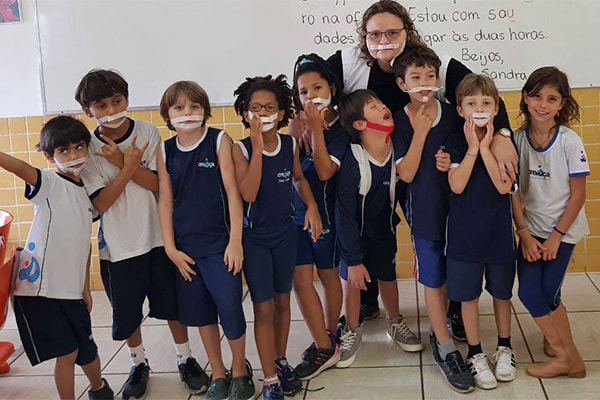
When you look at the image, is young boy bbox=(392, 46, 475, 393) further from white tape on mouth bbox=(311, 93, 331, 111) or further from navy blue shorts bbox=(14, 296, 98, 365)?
navy blue shorts bbox=(14, 296, 98, 365)

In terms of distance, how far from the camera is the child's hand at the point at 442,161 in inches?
87.4

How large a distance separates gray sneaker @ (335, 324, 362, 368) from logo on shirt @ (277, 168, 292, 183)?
0.69 meters

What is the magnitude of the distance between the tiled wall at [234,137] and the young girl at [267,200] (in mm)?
1149

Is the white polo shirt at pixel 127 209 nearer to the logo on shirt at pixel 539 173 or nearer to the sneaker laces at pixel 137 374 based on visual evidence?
the sneaker laces at pixel 137 374

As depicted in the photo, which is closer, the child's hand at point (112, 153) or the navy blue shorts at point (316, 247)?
the child's hand at point (112, 153)

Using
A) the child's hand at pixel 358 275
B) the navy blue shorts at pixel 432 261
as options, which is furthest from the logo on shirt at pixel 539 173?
the child's hand at pixel 358 275

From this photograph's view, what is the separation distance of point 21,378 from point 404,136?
1677 millimetres

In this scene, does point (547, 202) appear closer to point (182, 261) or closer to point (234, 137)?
point (182, 261)

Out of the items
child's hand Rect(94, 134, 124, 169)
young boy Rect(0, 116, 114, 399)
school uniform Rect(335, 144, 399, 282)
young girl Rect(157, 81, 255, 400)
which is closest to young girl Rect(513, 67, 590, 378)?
school uniform Rect(335, 144, 399, 282)

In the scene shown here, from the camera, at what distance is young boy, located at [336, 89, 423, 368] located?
91.2 inches

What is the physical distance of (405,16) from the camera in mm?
2393

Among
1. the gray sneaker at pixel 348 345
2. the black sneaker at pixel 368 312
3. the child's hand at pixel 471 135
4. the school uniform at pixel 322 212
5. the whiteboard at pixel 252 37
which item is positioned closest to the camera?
the child's hand at pixel 471 135

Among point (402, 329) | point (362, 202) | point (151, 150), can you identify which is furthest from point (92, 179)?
point (402, 329)

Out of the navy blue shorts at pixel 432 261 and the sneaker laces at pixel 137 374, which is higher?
the navy blue shorts at pixel 432 261
